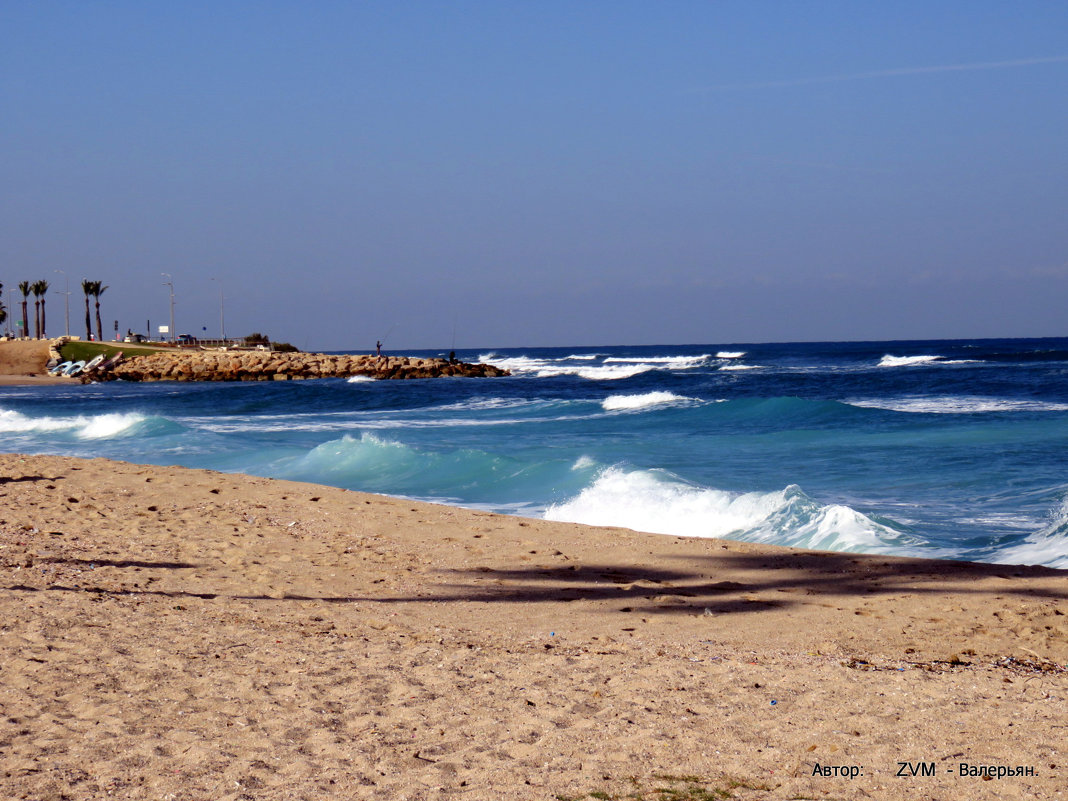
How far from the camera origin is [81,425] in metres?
25.8

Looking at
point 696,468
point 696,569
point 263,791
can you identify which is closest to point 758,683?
point 263,791

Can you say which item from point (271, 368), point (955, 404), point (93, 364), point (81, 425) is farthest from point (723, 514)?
point (93, 364)

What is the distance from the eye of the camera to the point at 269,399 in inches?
1553

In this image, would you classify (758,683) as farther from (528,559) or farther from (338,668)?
(528,559)

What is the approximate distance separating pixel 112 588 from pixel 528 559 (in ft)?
12.3

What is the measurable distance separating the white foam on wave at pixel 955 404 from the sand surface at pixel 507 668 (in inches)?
801

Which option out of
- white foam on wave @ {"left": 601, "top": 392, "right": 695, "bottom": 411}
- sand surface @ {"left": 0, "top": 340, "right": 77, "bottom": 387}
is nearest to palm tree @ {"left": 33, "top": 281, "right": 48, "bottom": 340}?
sand surface @ {"left": 0, "top": 340, "right": 77, "bottom": 387}

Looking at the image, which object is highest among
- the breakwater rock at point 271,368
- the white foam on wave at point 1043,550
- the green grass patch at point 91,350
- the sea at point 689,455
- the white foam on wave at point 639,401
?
the green grass patch at point 91,350

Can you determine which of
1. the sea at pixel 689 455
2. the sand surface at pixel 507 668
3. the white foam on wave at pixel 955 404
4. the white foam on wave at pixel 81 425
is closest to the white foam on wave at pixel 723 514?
the sea at pixel 689 455

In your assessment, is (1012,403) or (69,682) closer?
(69,682)

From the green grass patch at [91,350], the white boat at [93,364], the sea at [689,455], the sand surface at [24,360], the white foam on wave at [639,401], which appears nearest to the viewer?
the sea at [689,455]

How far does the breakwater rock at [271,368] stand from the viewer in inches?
2416

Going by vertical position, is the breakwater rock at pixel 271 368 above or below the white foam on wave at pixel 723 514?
above

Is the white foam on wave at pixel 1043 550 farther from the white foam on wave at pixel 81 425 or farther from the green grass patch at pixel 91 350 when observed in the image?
the green grass patch at pixel 91 350
